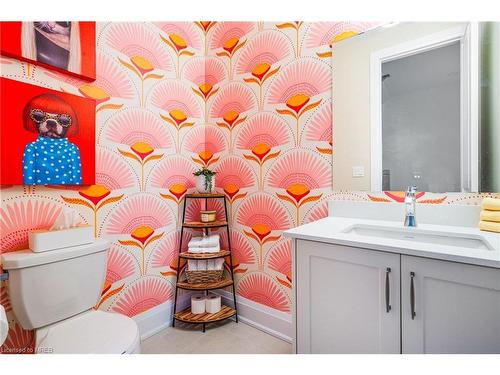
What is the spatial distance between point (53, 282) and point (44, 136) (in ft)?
2.25

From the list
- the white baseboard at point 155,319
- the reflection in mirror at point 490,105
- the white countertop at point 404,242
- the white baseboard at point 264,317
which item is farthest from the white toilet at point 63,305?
the reflection in mirror at point 490,105

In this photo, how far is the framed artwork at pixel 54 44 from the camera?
3.97 feet

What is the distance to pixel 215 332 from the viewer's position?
184 cm

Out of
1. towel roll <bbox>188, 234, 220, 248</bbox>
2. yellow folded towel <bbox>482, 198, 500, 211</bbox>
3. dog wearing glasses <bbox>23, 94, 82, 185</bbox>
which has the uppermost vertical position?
dog wearing glasses <bbox>23, 94, 82, 185</bbox>

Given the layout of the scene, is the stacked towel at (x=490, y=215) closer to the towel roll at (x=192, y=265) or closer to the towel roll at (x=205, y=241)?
the towel roll at (x=205, y=241)

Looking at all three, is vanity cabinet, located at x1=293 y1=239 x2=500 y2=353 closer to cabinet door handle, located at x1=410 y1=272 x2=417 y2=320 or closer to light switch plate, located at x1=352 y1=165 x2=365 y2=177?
cabinet door handle, located at x1=410 y1=272 x2=417 y2=320

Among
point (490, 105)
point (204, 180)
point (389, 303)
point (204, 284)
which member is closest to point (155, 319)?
point (204, 284)

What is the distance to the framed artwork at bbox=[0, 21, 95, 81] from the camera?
121cm

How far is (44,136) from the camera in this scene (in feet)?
4.27

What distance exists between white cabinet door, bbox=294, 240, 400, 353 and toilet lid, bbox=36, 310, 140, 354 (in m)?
0.73

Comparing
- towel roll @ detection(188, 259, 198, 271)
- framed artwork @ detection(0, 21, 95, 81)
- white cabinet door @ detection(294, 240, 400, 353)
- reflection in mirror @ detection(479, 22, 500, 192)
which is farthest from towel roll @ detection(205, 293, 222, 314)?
reflection in mirror @ detection(479, 22, 500, 192)
